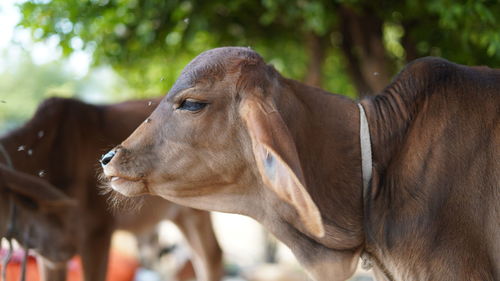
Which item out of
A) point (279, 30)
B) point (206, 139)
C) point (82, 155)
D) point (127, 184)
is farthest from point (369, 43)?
point (127, 184)

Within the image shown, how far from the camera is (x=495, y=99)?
2.96 metres

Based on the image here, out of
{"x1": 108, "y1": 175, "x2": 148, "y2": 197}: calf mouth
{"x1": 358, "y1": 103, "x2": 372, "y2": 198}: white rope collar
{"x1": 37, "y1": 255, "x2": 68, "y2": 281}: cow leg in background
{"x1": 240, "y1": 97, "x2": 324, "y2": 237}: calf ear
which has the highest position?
{"x1": 240, "y1": 97, "x2": 324, "y2": 237}: calf ear

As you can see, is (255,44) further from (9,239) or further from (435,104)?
(435,104)

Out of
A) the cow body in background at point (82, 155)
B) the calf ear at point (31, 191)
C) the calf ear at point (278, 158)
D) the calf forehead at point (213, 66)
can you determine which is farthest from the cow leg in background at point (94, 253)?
the calf ear at point (278, 158)

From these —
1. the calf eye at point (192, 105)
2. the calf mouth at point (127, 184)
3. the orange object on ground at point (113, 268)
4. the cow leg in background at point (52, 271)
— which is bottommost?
the orange object on ground at point (113, 268)

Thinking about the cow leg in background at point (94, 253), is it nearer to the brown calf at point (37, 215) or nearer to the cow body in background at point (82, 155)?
the cow body in background at point (82, 155)

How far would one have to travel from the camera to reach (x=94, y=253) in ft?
18.2

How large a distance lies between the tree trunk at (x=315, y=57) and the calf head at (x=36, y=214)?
2574 millimetres

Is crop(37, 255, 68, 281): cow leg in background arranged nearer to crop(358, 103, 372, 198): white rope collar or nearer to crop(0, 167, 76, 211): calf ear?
crop(0, 167, 76, 211): calf ear

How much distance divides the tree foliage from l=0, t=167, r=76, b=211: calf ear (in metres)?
0.98

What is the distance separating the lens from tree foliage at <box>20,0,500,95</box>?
15.3 feet

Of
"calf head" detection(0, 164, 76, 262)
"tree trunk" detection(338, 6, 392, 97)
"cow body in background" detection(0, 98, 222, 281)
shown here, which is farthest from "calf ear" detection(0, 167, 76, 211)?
"tree trunk" detection(338, 6, 392, 97)

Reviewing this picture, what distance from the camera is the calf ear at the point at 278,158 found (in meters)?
2.56

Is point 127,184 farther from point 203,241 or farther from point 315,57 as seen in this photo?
point 203,241
